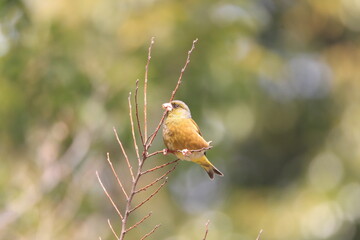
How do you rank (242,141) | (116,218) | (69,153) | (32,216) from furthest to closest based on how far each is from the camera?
(242,141) < (116,218) < (69,153) < (32,216)

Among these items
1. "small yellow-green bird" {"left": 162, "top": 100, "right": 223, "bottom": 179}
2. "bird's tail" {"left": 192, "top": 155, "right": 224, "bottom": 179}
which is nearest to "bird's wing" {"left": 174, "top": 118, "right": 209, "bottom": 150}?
"small yellow-green bird" {"left": 162, "top": 100, "right": 223, "bottom": 179}

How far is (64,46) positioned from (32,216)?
2.44 metres

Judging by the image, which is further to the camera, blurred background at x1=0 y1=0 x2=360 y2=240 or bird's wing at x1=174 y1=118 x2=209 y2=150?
blurred background at x1=0 y1=0 x2=360 y2=240

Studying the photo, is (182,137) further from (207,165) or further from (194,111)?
(194,111)

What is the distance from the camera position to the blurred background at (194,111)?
830cm

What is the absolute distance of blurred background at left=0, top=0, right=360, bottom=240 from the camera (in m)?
8.30

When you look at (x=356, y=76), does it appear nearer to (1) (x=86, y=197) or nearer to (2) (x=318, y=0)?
(2) (x=318, y=0)

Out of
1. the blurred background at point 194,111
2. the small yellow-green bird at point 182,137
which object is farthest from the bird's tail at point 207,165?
the blurred background at point 194,111

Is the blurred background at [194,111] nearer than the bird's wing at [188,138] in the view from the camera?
No

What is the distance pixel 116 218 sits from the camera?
38.2 feet

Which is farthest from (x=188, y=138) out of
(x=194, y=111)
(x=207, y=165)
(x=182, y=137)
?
(x=194, y=111)

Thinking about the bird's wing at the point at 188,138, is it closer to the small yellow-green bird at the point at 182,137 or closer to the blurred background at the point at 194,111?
the small yellow-green bird at the point at 182,137

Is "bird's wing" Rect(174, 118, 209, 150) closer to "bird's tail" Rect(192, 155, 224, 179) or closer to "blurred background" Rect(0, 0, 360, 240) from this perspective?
"bird's tail" Rect(192, 155, 224, 179)

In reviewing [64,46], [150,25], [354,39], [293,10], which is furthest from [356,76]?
[64,46]
